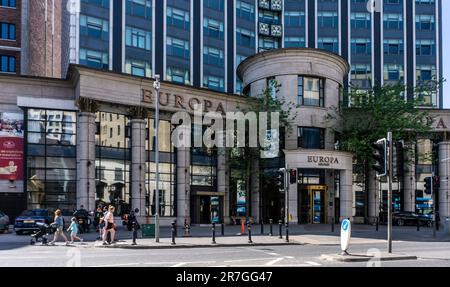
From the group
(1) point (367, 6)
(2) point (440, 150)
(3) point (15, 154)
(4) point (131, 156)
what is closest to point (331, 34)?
(1) point (367, 6)

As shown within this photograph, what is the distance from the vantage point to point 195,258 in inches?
695

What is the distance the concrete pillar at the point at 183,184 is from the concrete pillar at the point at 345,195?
12.1 metres

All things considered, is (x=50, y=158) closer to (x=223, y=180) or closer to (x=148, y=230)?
(x=223, y=180)

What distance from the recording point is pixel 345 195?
42.2m

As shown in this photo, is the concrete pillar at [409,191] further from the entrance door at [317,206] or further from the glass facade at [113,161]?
the glass facade at [113,161]

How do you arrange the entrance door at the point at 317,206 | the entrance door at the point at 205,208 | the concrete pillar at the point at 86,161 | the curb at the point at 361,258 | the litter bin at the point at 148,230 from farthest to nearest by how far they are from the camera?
the entrance door at the point at 317,206 < the entrance door at the point at 205,208 < the concrete pillar at the point at 86,161 < the litter bin at the point at 148,230 < the curb at the point at 361,258

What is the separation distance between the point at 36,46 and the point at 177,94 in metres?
30.3

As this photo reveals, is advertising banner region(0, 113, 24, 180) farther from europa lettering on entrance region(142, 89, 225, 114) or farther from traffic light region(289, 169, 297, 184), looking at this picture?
traffic light region(289, 169, 297, 184)

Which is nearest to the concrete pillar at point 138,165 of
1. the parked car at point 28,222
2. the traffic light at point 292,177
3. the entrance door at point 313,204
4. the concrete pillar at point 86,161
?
the concrete pillar at point 86,161

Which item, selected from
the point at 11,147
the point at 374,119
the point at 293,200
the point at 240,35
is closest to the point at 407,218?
the point at 374,119

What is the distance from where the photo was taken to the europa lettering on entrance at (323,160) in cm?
4075

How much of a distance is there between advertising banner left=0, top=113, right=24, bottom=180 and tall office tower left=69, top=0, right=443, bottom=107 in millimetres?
18604

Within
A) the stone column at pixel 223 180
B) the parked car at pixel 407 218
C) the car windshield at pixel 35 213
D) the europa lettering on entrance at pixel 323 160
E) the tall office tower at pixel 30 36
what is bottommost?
Answer: the parked car at pixel 407 218

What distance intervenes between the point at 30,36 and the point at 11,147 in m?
26.5
